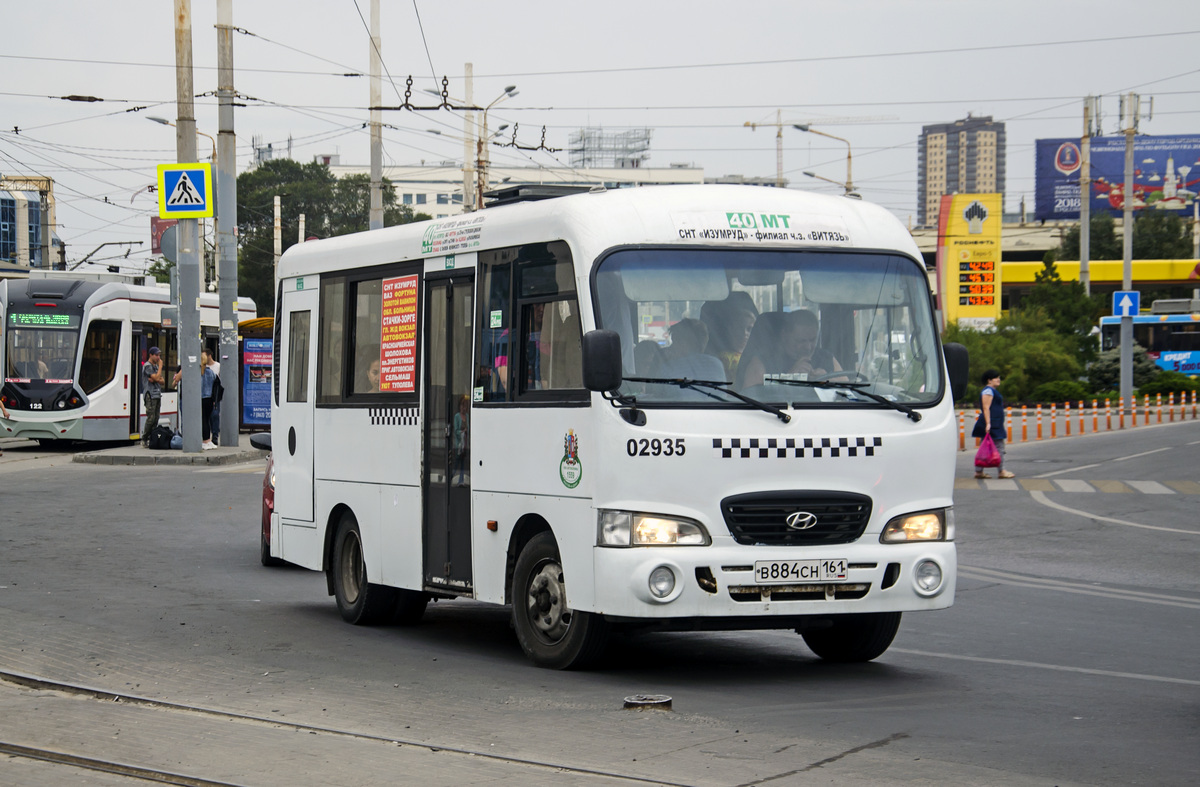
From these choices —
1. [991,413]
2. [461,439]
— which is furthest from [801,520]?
[991,413]

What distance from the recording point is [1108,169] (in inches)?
3583

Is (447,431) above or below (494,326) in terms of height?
below

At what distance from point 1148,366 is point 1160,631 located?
159ft


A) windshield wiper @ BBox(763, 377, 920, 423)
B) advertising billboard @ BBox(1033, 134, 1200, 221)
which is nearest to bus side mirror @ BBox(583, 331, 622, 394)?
windshield wiper @ BBox(763, 377, 920, 423)

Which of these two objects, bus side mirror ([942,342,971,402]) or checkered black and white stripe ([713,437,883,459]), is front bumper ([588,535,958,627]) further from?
bus side mirror ([942,342,971,402])

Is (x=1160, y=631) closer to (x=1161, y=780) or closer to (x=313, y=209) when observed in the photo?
(x=1161, y=780)

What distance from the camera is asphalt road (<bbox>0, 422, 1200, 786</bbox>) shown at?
6320 millimetres

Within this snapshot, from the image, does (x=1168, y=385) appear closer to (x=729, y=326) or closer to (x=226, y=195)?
(x=226, y=195)

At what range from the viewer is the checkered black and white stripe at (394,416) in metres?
10.1

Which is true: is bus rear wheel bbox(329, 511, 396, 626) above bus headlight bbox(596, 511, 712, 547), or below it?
below

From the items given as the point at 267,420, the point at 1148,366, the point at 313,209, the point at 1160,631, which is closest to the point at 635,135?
the point at 313,209

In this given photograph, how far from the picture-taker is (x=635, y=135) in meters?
178

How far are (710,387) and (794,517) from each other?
0.80 meters

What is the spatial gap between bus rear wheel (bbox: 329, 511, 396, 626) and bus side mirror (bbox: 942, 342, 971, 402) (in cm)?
416
